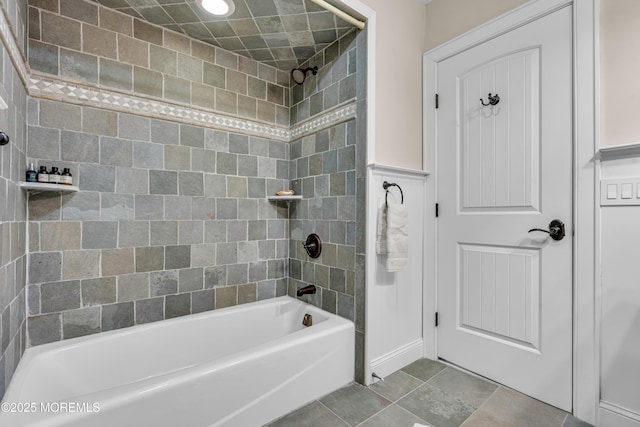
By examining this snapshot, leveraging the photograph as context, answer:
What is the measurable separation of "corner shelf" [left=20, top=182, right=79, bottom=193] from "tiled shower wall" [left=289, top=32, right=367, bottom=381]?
146 centimetres

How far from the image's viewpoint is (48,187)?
1449 mm

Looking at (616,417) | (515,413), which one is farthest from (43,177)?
(616,417)

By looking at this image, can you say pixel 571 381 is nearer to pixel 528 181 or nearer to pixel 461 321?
pixel 461 321

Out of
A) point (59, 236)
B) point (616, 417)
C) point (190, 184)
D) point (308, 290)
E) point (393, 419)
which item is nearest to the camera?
point (616, 417)

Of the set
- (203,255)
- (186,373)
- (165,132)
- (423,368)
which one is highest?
(165,132)

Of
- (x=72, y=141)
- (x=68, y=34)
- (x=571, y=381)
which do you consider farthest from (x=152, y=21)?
(x=571, y=381)

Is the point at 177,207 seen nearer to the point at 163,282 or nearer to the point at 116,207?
the point at 116,207

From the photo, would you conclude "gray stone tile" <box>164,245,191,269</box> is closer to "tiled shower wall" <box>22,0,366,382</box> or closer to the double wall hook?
"tiled shower wall" <box>22,0,366,382</box>

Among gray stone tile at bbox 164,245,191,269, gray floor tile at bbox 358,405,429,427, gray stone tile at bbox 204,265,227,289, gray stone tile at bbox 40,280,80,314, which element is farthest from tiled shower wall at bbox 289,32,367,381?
gray stone tile at bbox 40,280,80,314

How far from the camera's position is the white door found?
1555 mm

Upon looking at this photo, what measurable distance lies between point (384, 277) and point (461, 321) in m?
0.64

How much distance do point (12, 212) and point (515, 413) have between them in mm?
2614

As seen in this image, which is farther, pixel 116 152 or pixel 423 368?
pixel 423 368

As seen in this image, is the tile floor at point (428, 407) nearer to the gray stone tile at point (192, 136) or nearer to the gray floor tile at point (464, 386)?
the gray floor tile at point (464, 386)
